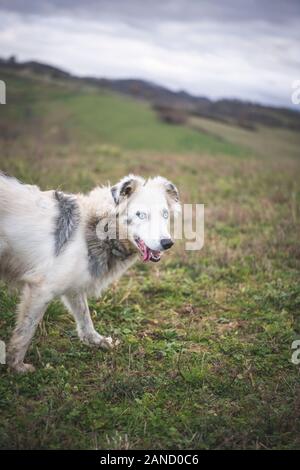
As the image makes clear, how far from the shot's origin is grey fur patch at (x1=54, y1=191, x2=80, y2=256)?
4.85 m

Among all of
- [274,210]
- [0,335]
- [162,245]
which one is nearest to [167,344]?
[162,245]

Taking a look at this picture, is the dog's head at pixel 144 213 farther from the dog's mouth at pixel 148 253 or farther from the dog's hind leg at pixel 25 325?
the dog's hind leg at pixel 25 325

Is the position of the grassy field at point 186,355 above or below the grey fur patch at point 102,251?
below

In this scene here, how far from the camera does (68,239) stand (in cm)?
488

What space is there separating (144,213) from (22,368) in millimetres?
2325

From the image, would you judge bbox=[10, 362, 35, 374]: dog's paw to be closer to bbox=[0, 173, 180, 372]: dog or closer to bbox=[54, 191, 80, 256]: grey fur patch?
bbox=[0, 173, 180, 372]: dog

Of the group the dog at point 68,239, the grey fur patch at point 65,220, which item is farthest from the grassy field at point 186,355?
the grey fur patch at point 65,220

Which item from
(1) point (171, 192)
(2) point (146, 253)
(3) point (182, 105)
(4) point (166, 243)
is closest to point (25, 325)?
(2) point (146, 253)

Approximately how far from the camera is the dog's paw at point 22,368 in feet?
15.7

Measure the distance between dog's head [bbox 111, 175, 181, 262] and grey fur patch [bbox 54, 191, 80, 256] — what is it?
54 cm

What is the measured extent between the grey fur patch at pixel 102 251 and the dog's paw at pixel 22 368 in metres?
1.31

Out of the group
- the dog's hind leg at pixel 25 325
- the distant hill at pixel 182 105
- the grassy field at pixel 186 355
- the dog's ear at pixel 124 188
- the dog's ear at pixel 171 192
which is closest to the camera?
the grassy field at pixel 186 355

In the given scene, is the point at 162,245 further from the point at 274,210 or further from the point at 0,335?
the point at 274,210

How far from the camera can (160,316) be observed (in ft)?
21.0
